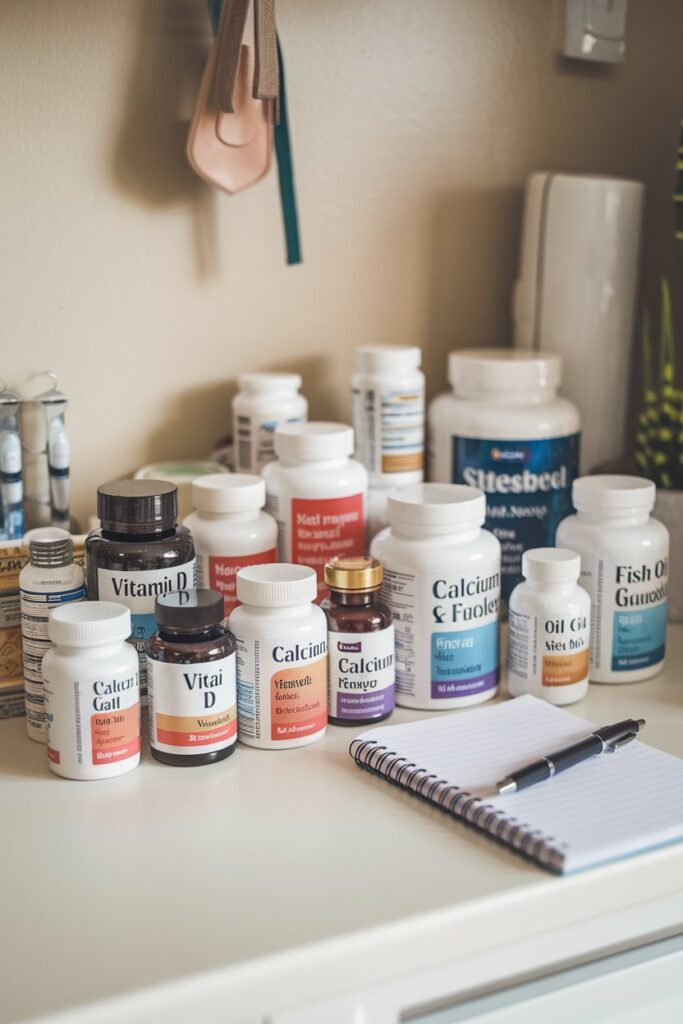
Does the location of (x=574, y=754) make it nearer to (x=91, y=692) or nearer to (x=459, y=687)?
(x=459, y=687)

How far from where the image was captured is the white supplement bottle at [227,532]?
0.94m

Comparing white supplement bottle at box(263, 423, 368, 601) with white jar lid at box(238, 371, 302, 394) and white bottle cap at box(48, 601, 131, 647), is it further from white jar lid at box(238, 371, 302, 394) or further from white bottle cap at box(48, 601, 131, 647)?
white bottle cap at box(48, 601, 131, 647)

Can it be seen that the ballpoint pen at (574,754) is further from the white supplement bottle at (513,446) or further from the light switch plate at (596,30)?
the light switch plate at (596,30)

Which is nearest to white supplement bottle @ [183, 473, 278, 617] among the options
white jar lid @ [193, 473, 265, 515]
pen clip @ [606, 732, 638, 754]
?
white jar lid @ [193, 473, 265, 515]

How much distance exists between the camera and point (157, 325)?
1.11m

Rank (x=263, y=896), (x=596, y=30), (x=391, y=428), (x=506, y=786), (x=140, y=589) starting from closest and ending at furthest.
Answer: (x=263, y=896) < (x=506, y=786) < (x=140, y=589) < (x=391, y=428) < (x=596, y=30)

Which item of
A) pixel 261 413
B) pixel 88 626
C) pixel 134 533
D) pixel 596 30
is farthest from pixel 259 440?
pixel 596 30

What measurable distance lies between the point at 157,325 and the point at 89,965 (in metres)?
0.66

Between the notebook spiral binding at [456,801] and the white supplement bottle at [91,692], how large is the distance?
0.55ft

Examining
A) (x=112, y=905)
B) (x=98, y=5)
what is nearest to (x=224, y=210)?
(x=98, y=5)

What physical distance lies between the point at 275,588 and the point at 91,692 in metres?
0.15

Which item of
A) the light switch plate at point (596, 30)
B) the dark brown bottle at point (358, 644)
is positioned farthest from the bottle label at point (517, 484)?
the light switch plate at point (596, 30)

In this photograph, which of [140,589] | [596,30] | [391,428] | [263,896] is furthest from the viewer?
[596,30]

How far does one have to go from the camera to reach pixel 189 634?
0.82 m
